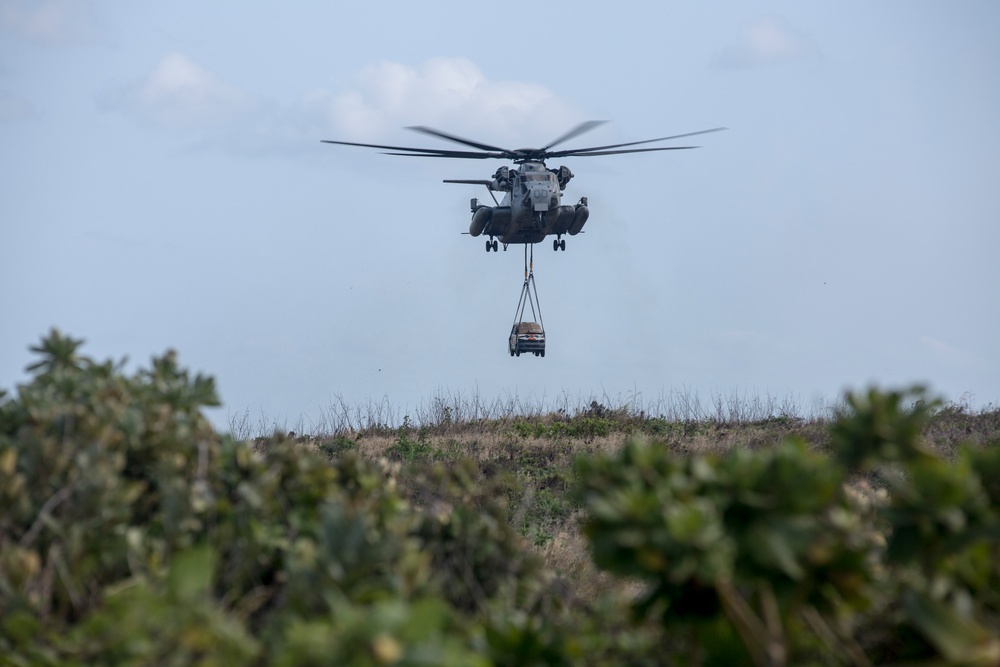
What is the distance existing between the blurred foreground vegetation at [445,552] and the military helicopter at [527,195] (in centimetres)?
1928

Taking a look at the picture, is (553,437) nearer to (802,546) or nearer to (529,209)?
(529,209)

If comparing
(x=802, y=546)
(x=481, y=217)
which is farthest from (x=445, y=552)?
(x=481, y=217)

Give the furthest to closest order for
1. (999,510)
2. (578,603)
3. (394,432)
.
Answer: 1. (394,432)
2. (578,603)
3. (999,510)

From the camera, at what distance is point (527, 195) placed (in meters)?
23.2

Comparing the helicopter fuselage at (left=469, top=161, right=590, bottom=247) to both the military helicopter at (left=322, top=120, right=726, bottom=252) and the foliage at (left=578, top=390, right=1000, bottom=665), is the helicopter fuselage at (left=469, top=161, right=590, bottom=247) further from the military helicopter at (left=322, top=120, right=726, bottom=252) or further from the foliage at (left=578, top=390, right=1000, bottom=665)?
the foliage at (left=578, top=390, right=1000, bottom=665)

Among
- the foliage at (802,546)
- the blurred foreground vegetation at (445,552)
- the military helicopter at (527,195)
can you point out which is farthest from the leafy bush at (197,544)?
the military helicopter at (527,195)

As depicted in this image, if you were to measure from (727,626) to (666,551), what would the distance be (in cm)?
45

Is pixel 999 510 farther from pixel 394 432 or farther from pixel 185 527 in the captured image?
pixel 394 432

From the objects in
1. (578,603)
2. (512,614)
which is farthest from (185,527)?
(578,603)

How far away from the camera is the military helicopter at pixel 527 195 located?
23.2 metres

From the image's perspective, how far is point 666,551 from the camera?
221 cm

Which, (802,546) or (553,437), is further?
(553,437)

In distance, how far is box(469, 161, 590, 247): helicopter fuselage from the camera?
23250 millimetres

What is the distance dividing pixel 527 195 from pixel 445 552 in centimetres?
2020
